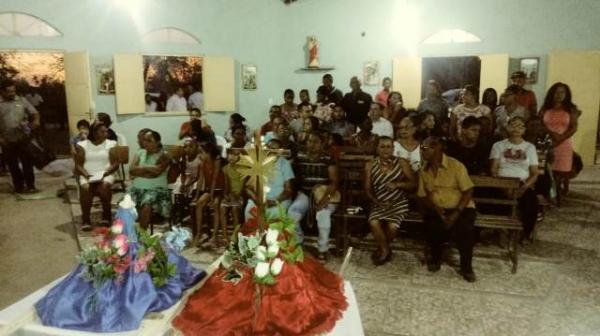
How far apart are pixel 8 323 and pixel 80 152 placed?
4347mm

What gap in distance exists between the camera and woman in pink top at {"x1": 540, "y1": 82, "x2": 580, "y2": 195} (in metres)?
7.58

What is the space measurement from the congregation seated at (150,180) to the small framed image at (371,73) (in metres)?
6.29

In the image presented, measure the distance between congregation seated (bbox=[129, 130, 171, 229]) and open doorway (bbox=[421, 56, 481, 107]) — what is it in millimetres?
6965

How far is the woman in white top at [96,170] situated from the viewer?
704cm

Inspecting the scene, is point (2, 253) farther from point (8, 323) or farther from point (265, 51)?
point (265, 51)

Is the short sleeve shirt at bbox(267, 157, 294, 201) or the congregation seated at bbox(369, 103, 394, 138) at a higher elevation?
the congregation seated at bbox(369, 103, 394, 138)

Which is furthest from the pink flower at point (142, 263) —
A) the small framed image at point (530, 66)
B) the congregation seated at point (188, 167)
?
the small framed image at point (530, 66)

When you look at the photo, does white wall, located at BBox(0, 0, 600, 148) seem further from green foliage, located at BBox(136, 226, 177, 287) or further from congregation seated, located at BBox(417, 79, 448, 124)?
green foliage, located at BBox(136, 226, 177, 287)

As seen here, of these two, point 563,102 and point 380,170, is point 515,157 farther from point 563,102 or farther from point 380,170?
point 563,102

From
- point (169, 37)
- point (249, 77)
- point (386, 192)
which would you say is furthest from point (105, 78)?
point (386, 192)

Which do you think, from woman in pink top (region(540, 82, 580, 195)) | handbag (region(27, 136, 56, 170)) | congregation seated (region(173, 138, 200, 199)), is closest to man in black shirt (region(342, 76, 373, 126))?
woman in pink top (region(540, 82, 580, 195))

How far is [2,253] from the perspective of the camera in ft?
20.1

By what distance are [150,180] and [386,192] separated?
2.87m

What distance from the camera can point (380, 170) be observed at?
5.70 meters
